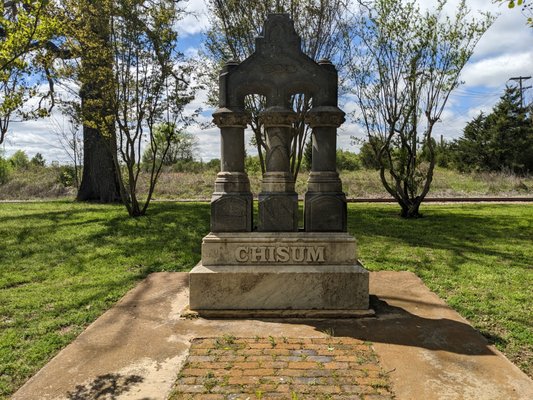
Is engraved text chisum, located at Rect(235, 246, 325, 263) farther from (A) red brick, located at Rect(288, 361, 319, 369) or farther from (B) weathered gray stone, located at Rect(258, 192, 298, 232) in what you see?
(A) red brick, located at Rect(288, 361, 319, 369)

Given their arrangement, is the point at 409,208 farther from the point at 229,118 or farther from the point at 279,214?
the point at 229,118

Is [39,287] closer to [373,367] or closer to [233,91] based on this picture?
[233,91]

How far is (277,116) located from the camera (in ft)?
15.8

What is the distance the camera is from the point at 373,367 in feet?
10.7

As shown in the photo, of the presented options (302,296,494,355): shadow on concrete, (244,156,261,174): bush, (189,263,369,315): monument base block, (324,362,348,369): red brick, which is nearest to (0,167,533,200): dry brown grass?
(244,156,261,174): bush

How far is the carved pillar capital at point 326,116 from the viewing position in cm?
478

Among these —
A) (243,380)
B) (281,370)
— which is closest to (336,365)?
(281,370)

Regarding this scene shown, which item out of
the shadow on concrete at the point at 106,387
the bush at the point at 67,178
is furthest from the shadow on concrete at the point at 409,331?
the bush at the point at 67,178

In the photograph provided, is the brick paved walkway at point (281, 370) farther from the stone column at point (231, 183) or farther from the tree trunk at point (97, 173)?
the tree trunk at point (97, 173)

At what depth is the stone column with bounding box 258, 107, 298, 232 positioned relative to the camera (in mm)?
4840

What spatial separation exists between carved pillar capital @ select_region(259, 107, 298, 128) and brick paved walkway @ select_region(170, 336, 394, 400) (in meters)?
2.43

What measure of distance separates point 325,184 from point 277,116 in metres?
0.98

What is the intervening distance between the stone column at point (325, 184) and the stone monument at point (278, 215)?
12 millimetres

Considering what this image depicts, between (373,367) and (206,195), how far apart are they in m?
21.1
